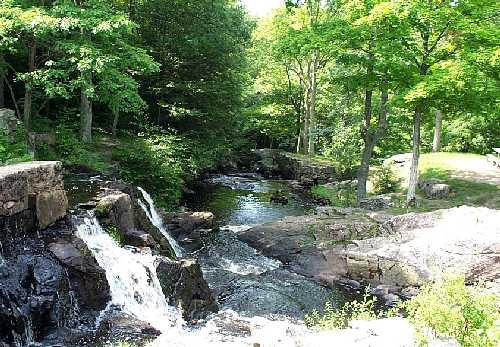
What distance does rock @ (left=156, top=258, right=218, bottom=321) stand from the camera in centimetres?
1027

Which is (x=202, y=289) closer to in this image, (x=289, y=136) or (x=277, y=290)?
(x=277, y=290)

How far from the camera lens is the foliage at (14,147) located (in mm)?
13038

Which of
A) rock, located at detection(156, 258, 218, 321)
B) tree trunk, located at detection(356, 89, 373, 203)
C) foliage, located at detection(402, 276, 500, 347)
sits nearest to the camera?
foliage, located at detection(402, 276, 500, 347)

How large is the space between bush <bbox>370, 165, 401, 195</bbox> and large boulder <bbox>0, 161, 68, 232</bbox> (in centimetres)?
1514

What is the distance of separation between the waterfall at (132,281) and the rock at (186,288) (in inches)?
6.1

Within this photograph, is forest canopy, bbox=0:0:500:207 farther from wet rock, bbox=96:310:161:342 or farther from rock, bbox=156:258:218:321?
wet rock, bbox=96:310:161:342

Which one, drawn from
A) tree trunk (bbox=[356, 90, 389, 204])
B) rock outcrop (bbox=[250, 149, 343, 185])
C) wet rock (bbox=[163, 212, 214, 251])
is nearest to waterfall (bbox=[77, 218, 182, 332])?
wet rock (bbox=[163, 212, 214, 251])

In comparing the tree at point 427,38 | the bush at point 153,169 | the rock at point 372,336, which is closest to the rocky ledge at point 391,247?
the tree at point 427,38

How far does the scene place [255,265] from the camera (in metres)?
13.9

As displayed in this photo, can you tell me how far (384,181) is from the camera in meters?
22.0

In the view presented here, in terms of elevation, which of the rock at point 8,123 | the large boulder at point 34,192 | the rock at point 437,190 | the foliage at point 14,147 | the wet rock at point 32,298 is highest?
the rock at point 8,123

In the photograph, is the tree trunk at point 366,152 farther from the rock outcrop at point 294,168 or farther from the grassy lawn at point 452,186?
the rock outcrop at point 294,168

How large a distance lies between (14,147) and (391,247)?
37.3 feet

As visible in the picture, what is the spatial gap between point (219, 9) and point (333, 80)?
8.25 m
